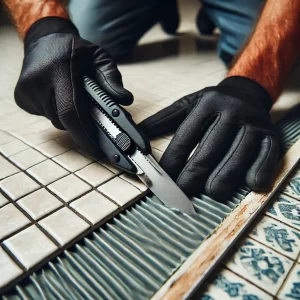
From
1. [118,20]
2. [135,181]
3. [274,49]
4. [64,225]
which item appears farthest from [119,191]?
[118,20]

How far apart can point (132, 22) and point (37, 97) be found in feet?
3.67

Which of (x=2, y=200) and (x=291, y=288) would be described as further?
(x=2, y=200)

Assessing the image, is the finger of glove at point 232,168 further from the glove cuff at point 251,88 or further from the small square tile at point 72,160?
the small square tile at point 72,160

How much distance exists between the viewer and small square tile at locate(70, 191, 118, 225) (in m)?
0.67

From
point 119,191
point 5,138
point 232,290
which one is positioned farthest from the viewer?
point 5,138

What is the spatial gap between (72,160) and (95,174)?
0.10 metres

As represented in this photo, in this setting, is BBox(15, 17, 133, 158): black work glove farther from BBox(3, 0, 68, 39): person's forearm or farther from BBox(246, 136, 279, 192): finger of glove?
BBox(246, 136, 279, 192): finger of glove

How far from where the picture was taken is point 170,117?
0.89 m

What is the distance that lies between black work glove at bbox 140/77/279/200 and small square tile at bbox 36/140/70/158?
0.32 meters

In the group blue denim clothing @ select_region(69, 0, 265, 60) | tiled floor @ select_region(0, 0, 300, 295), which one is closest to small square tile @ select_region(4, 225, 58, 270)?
tiled floor @ select_region(0, 0, 300, 295)

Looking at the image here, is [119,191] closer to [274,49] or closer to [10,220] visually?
[10,220]

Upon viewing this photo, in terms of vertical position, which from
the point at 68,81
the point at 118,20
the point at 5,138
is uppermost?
the point at 68,81

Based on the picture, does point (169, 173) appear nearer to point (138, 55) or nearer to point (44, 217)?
point (44, 217)

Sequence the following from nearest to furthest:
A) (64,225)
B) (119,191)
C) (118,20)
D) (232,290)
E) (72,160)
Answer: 1. (232,290)
2. (64,225)
3. (119,191)
4. (72,160)
5. (118,20)
